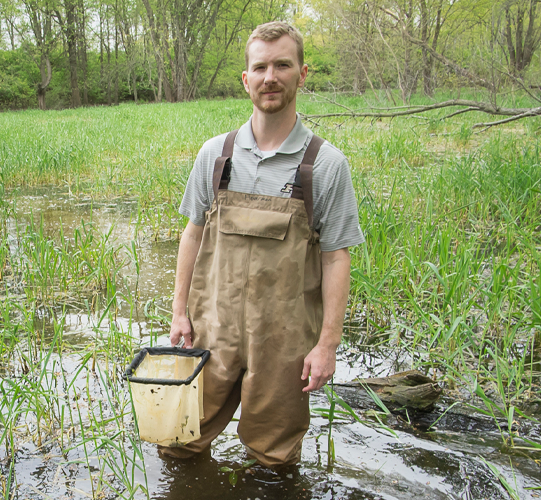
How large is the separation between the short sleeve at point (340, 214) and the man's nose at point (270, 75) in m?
0.34

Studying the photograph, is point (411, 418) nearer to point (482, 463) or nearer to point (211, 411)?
point (482, 463)

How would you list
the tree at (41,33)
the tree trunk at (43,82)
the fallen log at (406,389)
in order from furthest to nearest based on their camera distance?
the tree trunk at (43,82)
the tree at (41,33)
the fallen log at (406,389)

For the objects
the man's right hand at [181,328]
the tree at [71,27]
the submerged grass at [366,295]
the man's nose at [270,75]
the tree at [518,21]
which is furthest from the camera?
the tree at [71,27]

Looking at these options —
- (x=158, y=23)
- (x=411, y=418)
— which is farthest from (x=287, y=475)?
(x=158, y=23)

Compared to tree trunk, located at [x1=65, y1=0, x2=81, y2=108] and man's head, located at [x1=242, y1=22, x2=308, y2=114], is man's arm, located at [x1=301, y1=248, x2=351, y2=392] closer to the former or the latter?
man's head, located at [x1=242, y1=22, x2=308, y2=114]

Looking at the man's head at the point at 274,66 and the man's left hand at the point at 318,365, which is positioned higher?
the man's head at the point at 274,66

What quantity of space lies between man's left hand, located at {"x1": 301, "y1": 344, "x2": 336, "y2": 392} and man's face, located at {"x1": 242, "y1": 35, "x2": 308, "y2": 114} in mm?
810

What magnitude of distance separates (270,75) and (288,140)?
21cm

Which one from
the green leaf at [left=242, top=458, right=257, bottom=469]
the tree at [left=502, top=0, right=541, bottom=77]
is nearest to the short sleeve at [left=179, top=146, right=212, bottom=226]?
the green leaf at [left=242, top=458, right=257, bottom=469]

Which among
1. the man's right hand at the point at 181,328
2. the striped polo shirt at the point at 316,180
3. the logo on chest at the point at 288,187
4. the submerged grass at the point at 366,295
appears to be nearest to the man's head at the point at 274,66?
the striped polo shirt at the point at 316,180

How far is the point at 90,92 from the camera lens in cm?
3841

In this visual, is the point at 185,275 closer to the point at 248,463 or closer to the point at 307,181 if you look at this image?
the point at 307,181

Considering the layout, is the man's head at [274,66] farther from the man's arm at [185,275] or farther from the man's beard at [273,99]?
the man's arm at [185,275]

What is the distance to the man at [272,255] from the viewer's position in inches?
64.7
